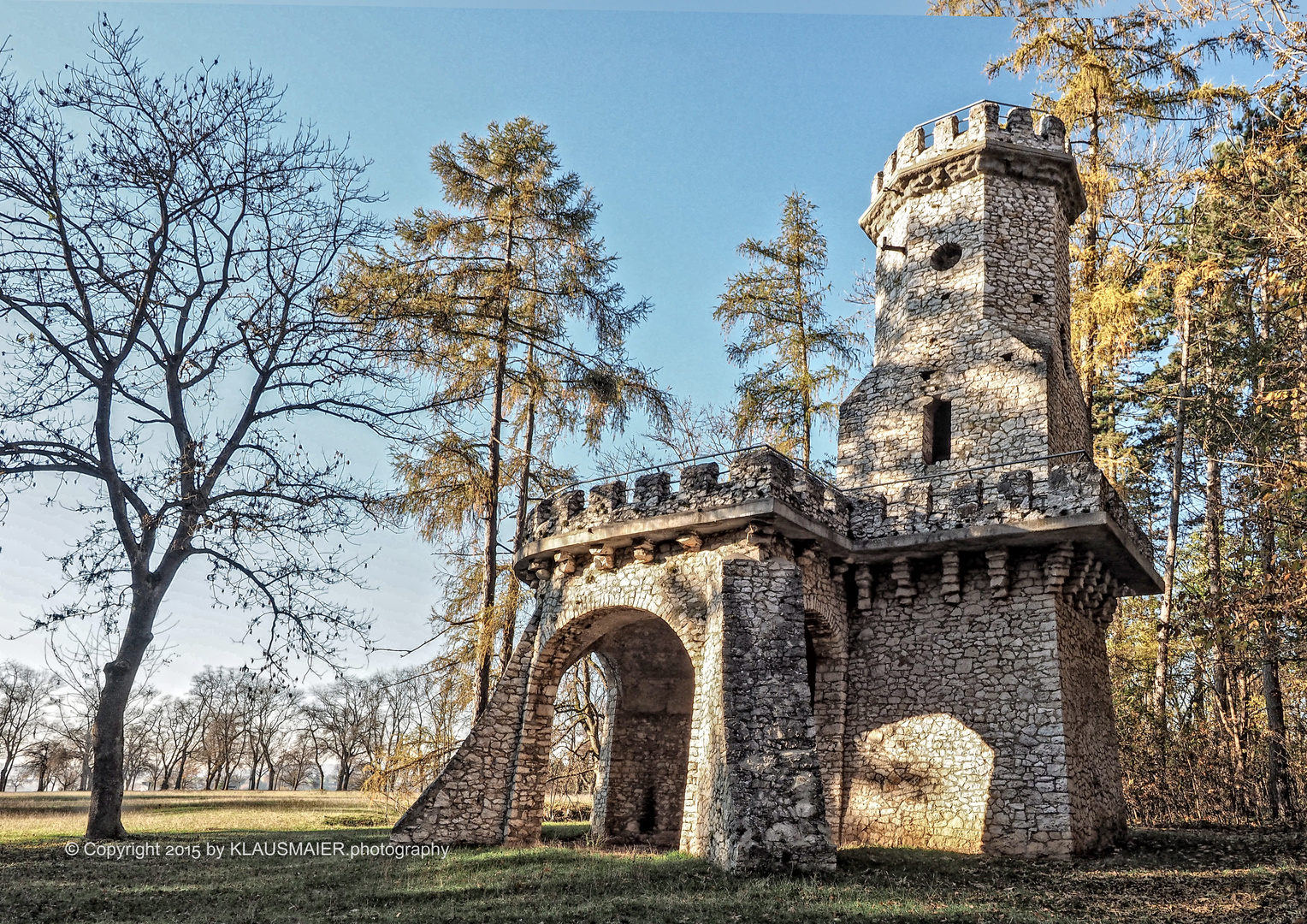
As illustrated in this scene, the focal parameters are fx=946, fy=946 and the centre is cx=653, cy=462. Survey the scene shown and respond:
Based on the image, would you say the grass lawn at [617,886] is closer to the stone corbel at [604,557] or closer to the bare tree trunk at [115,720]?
the bare tree trunk at [115,720]

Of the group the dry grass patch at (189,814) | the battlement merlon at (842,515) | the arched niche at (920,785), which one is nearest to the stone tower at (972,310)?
the battlement merlon at (842,515)

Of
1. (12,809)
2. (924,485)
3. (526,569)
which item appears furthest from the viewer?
(12,809)

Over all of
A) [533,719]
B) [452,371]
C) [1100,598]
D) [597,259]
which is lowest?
[533,719]

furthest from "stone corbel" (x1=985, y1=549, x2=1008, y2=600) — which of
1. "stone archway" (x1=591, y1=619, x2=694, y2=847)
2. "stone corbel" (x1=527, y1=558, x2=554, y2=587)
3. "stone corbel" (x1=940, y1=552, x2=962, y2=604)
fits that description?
"stone corbel" (x1=527, y1=558, x2=554, y2=587)

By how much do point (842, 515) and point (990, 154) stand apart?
24.1 ft

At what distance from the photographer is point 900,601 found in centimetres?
1493

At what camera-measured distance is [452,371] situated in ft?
57.9

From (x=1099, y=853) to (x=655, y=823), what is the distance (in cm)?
743

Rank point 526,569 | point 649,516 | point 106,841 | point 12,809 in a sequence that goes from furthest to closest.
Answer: point 12,809, point 526,569, point 649,516, point 106,841

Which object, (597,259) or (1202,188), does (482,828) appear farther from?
(1202,188)

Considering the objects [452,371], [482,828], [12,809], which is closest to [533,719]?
[482,828]

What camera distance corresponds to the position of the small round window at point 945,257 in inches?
668

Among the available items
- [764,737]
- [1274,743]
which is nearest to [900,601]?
[764,737]

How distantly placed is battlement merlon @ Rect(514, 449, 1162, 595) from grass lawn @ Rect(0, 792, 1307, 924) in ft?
14.1
